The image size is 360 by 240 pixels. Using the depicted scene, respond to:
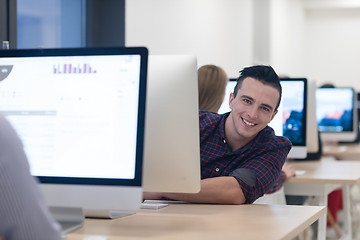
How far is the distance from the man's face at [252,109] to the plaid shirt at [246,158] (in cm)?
4

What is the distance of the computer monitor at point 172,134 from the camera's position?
1901mm

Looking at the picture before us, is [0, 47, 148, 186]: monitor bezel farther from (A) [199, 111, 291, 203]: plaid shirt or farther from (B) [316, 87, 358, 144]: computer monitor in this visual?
(B) [316, 87, 358, 144]: computer monitor

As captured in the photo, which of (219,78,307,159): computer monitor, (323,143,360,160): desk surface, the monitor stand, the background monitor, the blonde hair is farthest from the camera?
(323,143,360,160): desk surface

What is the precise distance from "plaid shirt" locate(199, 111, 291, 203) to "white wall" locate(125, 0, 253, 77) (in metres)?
2.79

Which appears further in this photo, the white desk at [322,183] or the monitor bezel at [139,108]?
the white desk at [322,183]

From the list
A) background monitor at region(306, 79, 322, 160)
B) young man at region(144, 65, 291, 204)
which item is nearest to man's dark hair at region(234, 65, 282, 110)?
young man at region(144, 65, 291, 204)

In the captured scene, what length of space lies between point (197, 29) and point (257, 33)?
240cm

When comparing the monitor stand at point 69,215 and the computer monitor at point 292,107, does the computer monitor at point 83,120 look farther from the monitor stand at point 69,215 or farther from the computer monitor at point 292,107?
the computer monitor at point 292,107

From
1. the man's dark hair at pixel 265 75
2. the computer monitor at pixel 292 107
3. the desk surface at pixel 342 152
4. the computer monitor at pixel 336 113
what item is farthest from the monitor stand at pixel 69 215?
the computer monitor at pixel 336 113

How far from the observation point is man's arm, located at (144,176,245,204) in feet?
7.16

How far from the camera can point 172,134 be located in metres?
1.91

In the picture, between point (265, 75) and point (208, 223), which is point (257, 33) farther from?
point (208, 223)

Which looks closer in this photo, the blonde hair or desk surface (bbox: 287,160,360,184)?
the blonde hair

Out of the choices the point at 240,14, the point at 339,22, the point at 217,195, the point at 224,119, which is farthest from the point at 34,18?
the point at 339,22
